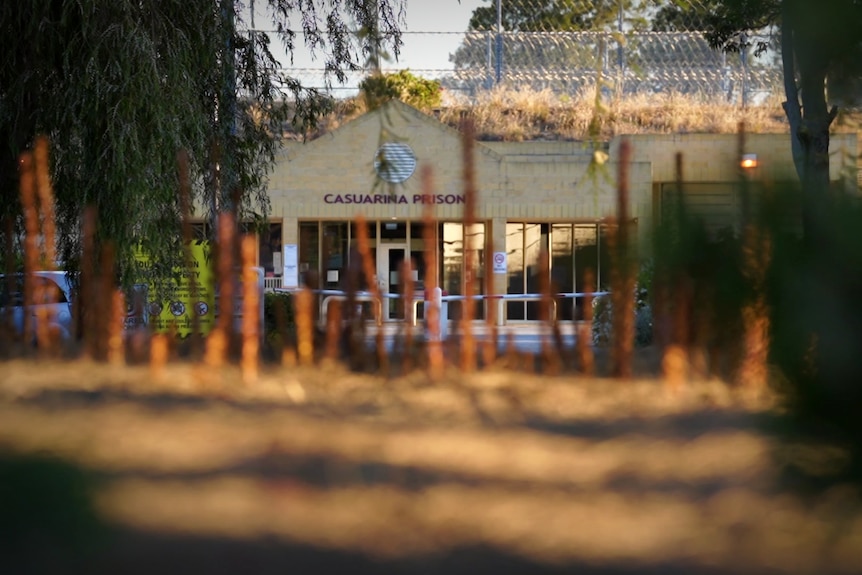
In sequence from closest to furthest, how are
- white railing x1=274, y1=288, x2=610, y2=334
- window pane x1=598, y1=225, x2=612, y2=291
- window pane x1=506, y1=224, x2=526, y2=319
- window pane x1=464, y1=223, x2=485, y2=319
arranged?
1. window pane x1=598, y1=225, x2=612, y2=291
2. window pane x1=464, y1=223, x2=485, y2=319
3. white railing x1=274, y1=288, x2=610, y2=334
4. window pane x1=506, y1=224, x2=526, y2=319

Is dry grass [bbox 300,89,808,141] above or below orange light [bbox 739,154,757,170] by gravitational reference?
above

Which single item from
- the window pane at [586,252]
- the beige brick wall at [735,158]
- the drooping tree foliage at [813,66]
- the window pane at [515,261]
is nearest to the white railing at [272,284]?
the window pane at [515,261]

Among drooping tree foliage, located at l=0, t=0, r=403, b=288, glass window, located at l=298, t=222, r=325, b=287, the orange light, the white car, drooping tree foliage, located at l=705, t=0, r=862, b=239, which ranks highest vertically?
drooping tree foliage, located at l=0, t=0, r=403, b=288

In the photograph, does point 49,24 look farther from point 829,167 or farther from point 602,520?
point 829,167

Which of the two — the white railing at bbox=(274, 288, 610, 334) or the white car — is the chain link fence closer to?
the white railing at bbox=(274, 288, 610, 334)

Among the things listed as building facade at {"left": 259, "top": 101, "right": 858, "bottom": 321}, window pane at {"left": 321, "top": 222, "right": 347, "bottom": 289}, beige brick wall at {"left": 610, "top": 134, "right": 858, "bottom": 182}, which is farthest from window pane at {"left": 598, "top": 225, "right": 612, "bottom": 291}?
window pane at {"left": 321, "top": 222, "right": 347, "bottom": 289}

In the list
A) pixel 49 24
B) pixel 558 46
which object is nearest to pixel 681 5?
pixel 558 46

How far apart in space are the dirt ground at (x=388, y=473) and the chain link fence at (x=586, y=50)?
77 centimetres

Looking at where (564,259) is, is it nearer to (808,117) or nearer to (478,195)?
(808,117)

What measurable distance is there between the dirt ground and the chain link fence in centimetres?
77

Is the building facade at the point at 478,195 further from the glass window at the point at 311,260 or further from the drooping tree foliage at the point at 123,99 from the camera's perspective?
the drooping tree foliage at the point at 123,99

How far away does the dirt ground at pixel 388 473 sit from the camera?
103 inches

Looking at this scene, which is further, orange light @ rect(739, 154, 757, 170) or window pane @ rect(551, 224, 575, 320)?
window pane @ rect(551, 224, 575, 320)

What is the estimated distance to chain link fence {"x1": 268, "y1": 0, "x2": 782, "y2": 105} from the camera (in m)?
2.48
